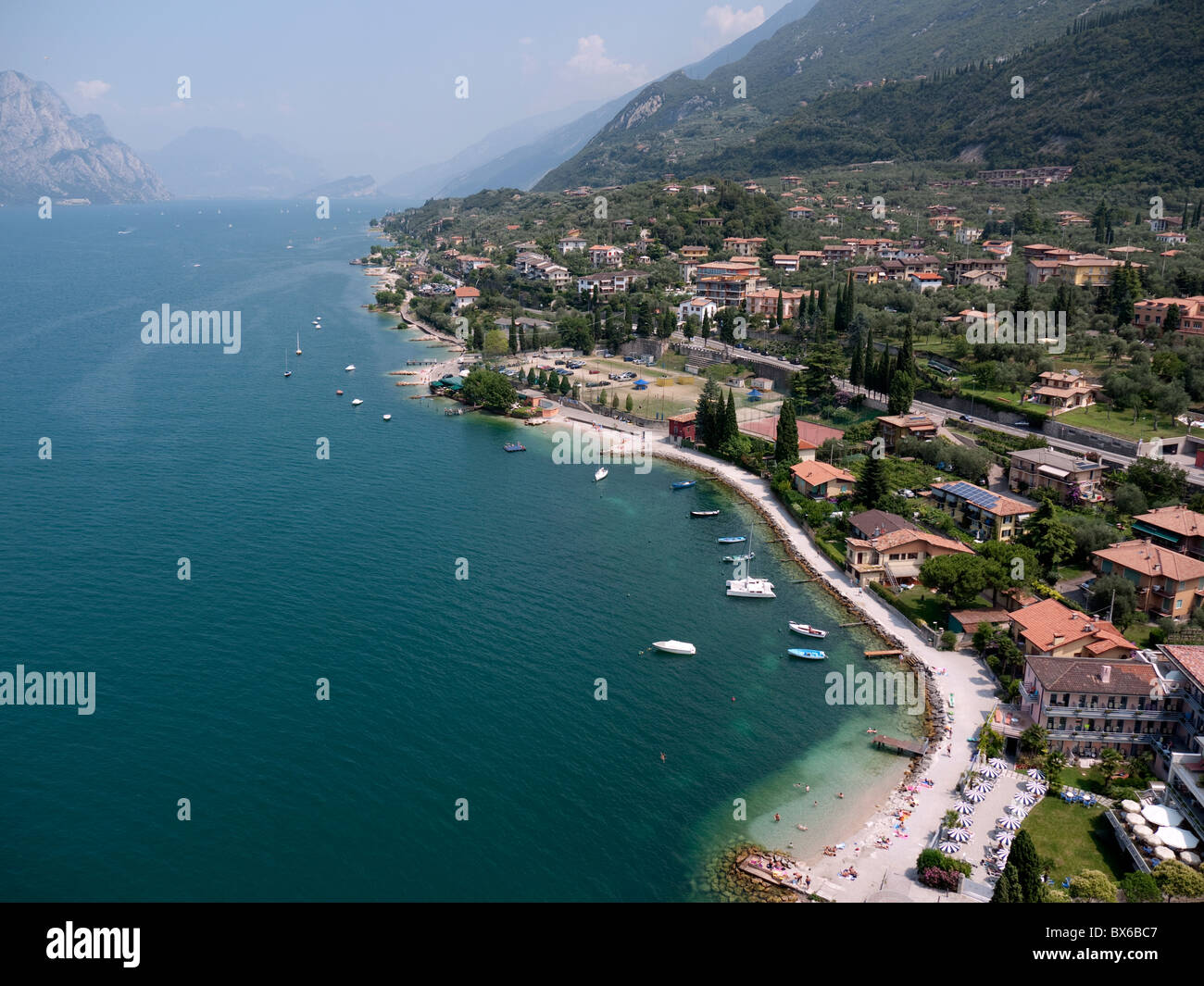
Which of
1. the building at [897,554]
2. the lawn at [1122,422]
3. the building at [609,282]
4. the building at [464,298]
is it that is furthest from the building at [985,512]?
the building at [464,298]

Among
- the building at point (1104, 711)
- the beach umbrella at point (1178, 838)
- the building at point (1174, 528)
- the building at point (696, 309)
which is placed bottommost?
the beach umbrella at point (1178, 838)

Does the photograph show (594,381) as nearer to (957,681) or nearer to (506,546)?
(506,546)

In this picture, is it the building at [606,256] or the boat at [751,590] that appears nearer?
the boat at [751,590]

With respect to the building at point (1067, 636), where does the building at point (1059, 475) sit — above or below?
above

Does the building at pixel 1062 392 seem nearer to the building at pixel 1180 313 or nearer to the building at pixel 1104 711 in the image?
the building at pixel 1180 313

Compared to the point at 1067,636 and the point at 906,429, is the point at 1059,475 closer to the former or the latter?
the point at 906,429

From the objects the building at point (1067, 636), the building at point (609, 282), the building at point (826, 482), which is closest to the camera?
the building at point (1067, 636)
